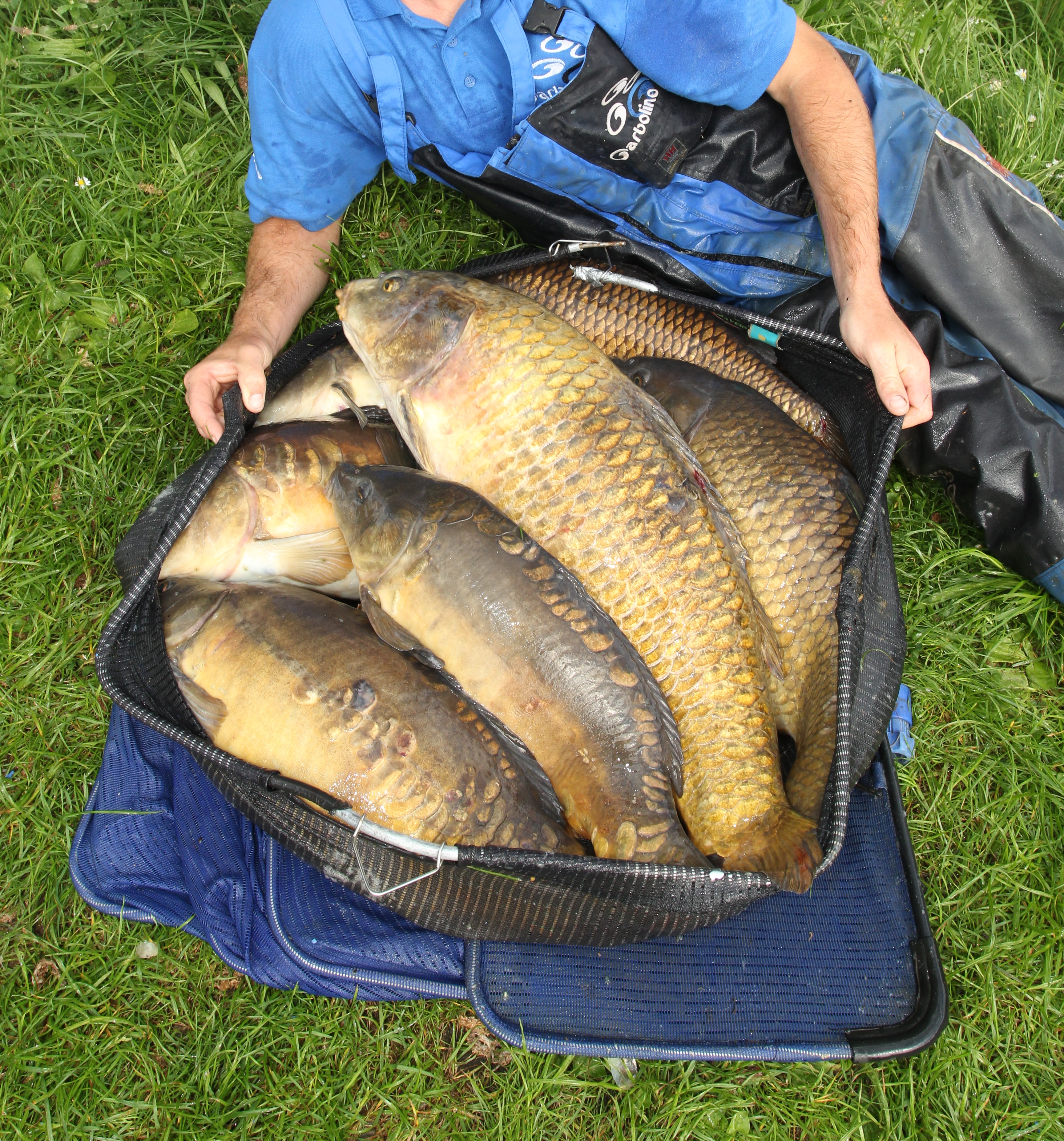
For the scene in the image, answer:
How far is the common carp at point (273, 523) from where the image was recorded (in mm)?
1932

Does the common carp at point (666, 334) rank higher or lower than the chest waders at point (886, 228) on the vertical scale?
lower

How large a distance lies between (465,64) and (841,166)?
3.07 feet

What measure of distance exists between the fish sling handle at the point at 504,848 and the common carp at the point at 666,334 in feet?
0.60

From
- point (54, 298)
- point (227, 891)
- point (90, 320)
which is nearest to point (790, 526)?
point (227, 891)

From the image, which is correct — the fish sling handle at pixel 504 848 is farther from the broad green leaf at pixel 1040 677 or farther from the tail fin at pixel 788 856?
the broad green leaf at pixel 1040 677

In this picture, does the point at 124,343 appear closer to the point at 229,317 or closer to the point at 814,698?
the point at 229,317

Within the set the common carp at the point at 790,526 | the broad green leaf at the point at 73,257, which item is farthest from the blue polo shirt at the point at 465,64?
the broad green leaf at the point at 73,257

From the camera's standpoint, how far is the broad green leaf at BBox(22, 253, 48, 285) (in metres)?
2.69

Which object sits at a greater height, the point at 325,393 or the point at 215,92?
the point at 215,92

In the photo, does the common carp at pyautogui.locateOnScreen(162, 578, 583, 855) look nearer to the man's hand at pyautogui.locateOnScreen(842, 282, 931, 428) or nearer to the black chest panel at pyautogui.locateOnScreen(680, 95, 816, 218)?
the man's hand at pyautogui.locateOnScreen(842, 282, 931, 428)

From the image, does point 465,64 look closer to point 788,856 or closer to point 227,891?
point 788,856

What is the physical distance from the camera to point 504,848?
1528mm

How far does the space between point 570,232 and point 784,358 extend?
2.19 ft

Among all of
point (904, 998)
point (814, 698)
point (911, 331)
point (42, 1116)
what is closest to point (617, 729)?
point (814, 698)
